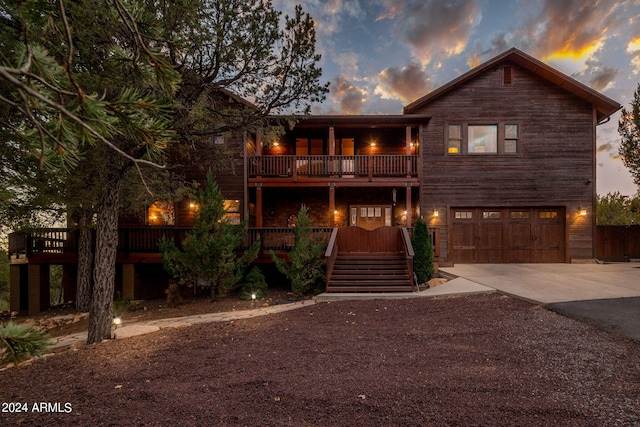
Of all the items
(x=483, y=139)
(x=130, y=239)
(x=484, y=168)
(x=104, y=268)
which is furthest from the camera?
(x=483, y=139)

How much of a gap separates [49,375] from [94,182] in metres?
3.94

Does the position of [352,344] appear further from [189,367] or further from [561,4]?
[561,4]

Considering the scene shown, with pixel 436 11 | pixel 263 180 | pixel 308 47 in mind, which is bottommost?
pixel 263 180

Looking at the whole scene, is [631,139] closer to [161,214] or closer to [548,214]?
[548,214]

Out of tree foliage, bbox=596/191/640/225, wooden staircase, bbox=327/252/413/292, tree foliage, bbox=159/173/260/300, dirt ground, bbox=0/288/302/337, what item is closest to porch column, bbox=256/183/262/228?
tree foliage, bbox=159/173/260/300

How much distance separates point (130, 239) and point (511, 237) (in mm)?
16102

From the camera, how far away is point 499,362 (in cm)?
380

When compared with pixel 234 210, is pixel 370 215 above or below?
below

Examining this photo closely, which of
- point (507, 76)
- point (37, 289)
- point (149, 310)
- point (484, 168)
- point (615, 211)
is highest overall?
point (507, 76)

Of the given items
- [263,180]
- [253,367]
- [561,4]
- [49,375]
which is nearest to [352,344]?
[253,367]

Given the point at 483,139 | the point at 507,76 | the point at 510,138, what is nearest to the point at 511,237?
the point at 510,138

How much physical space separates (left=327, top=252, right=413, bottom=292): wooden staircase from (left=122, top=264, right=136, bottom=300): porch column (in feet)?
25.2

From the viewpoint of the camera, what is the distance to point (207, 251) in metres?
8.38

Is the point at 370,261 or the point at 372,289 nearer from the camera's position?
the point at 372,289
